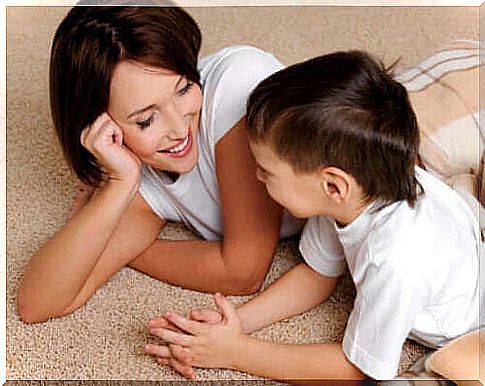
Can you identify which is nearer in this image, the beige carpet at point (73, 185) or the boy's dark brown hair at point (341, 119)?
the boy's dark brown hair at point (341, 119)

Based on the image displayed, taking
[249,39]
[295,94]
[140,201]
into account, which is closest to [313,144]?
[295,94]

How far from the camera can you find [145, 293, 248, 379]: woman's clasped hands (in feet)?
2.98

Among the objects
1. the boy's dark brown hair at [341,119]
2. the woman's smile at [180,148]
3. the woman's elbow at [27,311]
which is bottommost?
the woman's elbow at [27,311]

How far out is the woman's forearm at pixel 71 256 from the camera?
94 centimetres

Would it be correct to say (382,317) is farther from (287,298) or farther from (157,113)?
(157,113)

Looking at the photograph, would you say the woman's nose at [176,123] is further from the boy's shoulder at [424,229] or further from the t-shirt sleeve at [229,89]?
the boy's shoulder at [424,229]

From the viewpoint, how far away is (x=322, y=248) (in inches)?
37.9

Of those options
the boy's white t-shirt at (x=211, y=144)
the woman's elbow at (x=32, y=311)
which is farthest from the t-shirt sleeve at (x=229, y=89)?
the woman's elbow at (x=32, y=311)

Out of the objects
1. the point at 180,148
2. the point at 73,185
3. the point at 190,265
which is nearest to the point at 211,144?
the point at 180,148

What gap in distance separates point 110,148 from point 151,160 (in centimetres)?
6

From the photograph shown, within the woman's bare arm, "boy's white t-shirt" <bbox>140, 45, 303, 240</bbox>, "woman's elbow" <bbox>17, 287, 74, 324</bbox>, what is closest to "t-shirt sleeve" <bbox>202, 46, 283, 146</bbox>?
"boy's white t-shirt" <bbox>140, 45, 303, 240</bbox>

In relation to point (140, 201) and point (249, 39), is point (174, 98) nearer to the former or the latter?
point (140, 201)

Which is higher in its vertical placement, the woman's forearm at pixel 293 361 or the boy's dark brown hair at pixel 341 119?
the boy's dark brown hair at pixel 341 119

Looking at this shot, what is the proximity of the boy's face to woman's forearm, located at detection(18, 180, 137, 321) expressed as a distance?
14 centimetres
